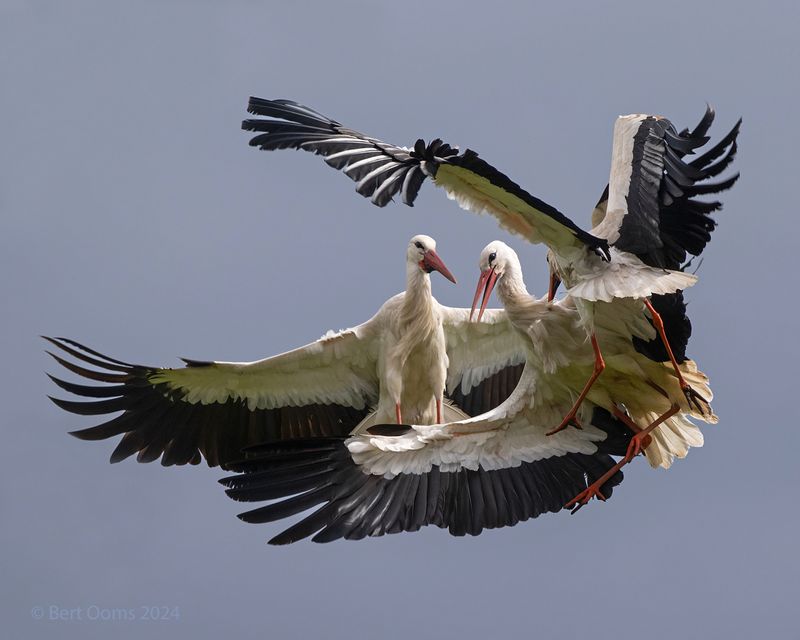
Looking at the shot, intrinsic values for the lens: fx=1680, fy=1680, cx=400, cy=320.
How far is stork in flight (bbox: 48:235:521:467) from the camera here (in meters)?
13.7

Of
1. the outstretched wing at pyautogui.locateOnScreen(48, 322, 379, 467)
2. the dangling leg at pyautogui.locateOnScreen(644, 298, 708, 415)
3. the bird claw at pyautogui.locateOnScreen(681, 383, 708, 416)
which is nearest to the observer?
the dangling leg at pyautogui.locateOnScreen(644, 298, 708, 415)

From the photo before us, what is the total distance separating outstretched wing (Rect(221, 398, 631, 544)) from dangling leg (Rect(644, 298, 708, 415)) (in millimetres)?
675

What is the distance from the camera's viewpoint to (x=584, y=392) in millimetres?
11031

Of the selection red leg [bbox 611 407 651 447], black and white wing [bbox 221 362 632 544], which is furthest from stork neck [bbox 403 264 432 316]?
red leg [bbox 611 407 651 447]

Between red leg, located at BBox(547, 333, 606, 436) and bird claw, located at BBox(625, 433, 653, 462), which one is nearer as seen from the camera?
red leg, located at BBox(547, 333, 606, 436)

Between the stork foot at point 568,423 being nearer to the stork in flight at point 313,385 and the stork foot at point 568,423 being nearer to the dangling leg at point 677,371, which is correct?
the dangling leg at point 677,371

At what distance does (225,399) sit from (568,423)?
11.3ft

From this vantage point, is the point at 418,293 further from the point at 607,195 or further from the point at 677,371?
the point at 677,371

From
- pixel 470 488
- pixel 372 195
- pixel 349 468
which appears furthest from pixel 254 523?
pixel 372 195

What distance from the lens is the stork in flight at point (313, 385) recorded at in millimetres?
13680

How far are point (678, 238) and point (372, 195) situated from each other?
229 cm

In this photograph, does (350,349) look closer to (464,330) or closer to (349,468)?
(464,330)

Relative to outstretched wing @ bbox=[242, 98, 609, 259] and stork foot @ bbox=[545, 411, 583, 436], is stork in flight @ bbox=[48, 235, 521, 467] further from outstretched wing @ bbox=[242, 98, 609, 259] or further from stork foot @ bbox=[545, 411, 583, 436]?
outstretched wing @ bbox=[242, 98, 609, 259]

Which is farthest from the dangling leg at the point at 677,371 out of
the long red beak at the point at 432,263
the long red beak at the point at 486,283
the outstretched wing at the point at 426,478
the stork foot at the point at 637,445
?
the long red beak at the point at 432,263
